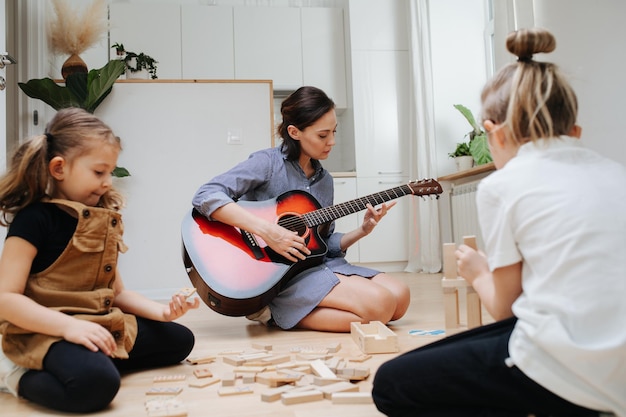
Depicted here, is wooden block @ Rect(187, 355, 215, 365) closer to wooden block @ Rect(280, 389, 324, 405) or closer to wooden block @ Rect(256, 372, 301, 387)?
wooden block @ Rect(256, 372, 301, 387)

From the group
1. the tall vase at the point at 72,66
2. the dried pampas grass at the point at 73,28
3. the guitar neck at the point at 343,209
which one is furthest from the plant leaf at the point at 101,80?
the guitar neck at the point at 343,209

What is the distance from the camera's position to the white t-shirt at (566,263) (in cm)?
80

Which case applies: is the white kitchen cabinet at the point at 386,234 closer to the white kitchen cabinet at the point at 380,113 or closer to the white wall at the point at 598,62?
the white kitchen cabinet at the point at 380,113

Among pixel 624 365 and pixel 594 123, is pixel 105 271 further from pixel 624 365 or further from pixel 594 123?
pixel 594 123

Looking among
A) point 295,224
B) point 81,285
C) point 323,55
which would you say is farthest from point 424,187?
point 323,55

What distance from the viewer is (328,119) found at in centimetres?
223

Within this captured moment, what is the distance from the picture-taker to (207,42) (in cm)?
502

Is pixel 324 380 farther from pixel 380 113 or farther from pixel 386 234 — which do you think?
pixel 380 113

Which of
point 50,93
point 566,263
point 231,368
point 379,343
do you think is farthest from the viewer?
point 50,93

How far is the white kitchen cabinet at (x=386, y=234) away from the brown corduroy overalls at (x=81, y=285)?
350 cm

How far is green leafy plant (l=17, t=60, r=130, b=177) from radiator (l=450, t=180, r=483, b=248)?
2.33 m

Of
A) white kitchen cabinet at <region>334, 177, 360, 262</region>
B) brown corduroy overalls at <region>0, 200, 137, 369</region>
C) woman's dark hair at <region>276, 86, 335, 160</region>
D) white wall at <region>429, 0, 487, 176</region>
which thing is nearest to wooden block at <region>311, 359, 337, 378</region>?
brown corduroy overalls at <region>0, 200, 137, 369</region>

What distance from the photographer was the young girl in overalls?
1239 mm

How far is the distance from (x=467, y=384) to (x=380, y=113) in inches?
164
